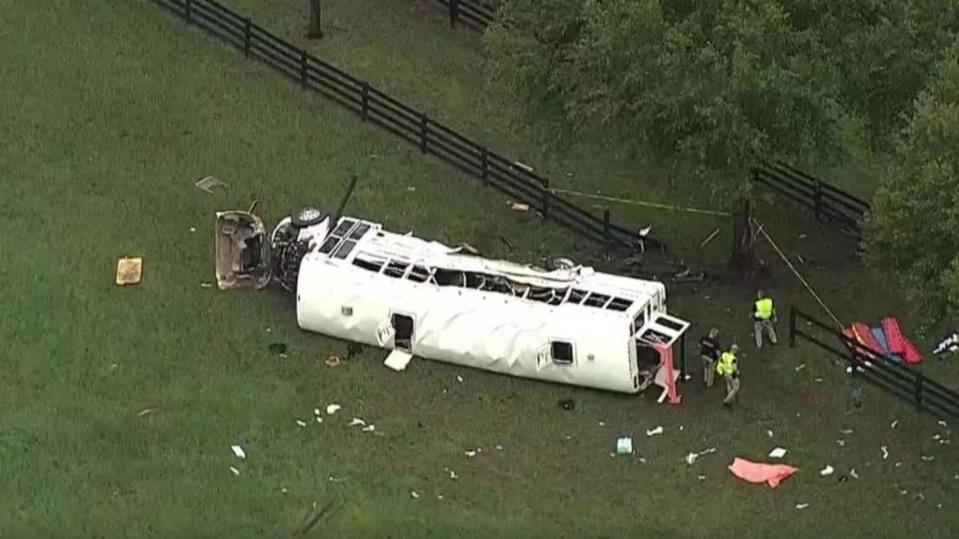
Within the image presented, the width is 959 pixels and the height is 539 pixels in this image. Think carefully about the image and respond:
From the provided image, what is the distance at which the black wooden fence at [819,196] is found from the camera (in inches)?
1423

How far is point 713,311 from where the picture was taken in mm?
33562

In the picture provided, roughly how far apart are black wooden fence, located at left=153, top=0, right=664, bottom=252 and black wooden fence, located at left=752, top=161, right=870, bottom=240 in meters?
2.92

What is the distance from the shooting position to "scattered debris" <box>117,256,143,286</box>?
110 ft

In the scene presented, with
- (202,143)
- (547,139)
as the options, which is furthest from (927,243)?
(202,143)

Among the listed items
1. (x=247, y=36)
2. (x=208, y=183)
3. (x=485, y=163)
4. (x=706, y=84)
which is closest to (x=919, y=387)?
(x=706, y=84)

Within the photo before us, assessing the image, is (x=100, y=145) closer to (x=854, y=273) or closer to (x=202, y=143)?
(x=202, y=143)

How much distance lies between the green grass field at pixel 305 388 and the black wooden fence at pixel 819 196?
386 mm

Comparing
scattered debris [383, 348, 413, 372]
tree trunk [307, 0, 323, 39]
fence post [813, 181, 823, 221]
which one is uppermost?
tree trunk [307, 0, 323, 39]

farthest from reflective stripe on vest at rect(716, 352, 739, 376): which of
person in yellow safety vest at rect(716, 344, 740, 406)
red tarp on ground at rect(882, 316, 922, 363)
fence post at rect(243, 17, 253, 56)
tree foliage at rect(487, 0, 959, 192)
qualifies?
fence post at rect(243, 17, 253, 56)

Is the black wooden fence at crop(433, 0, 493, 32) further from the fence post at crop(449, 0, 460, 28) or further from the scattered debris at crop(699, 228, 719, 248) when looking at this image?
the scattered debris at crop(699, 228, 719, 248)

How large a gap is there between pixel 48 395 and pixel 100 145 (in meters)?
8.77

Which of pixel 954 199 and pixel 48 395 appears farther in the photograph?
pixel 48 395

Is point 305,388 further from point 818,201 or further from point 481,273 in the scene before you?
point 818,201

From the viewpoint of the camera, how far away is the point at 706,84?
3106 cm
